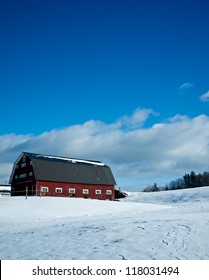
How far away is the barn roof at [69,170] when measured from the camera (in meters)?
50.6

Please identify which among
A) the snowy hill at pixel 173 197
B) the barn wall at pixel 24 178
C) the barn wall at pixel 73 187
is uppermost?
the barn wall at pixel 24 178

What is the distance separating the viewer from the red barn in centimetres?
4994

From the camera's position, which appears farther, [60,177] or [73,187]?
[73,187]

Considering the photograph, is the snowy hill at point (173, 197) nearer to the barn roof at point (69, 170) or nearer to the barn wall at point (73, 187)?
the barn wall at point (73, 187)

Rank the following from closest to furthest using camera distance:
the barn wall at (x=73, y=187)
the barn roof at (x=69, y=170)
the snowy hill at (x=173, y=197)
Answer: the barn wall at (x=73, y=187)
the barn roof at (x=69, y=170)
the snowy hill at (x=173, y=197)

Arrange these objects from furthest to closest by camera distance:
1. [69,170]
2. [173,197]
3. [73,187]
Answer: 1. [173,197]
2. [69,170]
3. [73,187]

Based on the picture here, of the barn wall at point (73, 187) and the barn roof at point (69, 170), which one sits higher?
the barn roof at point (69, 170)

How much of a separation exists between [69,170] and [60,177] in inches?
100

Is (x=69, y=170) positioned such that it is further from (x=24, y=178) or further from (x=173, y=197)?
(x=173, y=197)

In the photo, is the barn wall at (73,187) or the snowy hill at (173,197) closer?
the barn wall at (73,187)

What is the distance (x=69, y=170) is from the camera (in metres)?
53.7

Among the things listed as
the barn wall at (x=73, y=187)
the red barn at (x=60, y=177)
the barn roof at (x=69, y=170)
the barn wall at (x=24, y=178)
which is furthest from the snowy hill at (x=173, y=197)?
the barn wall at (x=24, y=178)

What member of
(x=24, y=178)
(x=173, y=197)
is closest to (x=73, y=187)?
(x=24, y=178)
